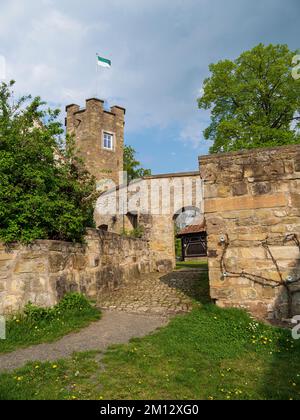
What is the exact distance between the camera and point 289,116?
16.2 meters

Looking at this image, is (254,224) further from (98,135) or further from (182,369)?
(98,135)

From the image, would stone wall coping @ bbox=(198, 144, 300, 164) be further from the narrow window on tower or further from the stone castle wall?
the narrow window on tower

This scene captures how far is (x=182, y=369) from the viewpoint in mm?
3459

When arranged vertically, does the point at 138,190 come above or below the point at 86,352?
above

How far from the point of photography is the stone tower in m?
22.6

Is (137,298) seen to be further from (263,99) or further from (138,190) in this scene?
(263,99)

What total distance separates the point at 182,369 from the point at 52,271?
3.30m

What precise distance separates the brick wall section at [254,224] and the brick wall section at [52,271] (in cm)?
298

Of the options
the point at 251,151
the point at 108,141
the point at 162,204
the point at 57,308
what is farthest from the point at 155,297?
the point at 108,141

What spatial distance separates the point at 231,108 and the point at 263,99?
184 cm

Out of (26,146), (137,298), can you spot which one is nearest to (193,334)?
(137,298)

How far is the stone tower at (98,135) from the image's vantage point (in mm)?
22641

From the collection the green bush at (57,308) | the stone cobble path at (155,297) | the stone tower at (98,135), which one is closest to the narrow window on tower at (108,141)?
the stone tower at (98,135)

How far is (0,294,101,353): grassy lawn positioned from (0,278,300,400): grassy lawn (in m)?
1.06
